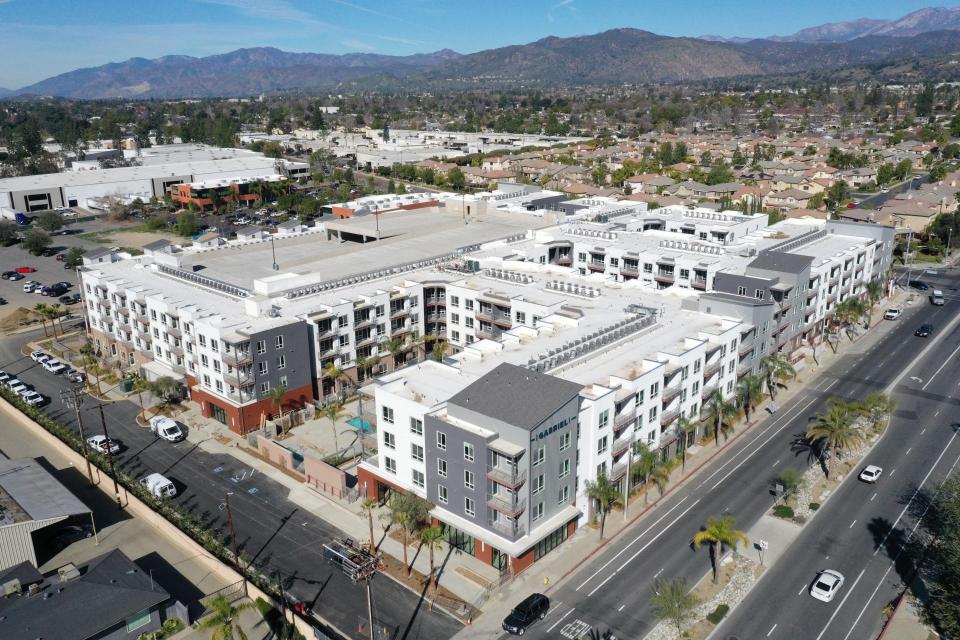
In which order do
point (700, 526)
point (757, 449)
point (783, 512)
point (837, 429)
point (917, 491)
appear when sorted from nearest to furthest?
1. point (700, 526)
2. point (783, 512)
3. point (917, 491)
4. point (837, 429)
5. point (757, 449)

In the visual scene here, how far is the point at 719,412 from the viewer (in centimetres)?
6356

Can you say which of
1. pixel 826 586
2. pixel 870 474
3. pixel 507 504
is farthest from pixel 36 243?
pixel 826 586

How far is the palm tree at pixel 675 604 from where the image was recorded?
134ft

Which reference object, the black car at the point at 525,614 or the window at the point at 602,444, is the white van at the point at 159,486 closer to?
the black car at the point at 525,614

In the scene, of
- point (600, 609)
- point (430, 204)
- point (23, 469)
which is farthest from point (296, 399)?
point (430, 204)

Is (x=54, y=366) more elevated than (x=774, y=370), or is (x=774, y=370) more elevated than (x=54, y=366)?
(x=774, y=370)

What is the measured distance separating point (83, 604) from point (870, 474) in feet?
187

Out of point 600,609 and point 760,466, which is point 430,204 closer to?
point 760,466

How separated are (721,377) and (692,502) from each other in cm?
1439

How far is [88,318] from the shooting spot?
9194 cm

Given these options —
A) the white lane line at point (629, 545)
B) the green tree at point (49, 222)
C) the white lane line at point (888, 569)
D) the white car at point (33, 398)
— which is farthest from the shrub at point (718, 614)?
the green tree at point (49, 222)

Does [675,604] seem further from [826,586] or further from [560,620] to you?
[826,586]

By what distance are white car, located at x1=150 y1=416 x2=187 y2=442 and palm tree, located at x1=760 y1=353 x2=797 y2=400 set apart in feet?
186

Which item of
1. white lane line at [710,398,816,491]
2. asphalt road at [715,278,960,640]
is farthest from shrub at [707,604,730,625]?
white lane line at [710,398,816,491]
